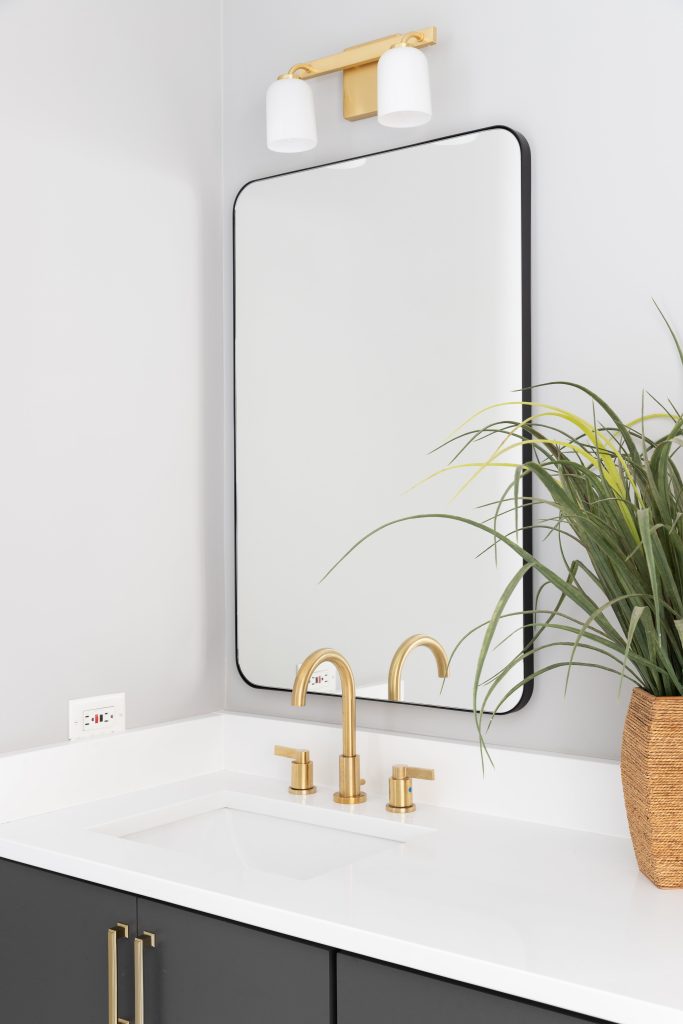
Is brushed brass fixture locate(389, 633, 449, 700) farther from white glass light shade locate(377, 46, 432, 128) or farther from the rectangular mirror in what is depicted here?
white glass light shade locate(377, 46, 432, 128)

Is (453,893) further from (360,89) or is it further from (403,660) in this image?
(360,89)

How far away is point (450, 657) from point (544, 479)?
0.49 meters

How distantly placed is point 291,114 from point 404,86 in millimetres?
245

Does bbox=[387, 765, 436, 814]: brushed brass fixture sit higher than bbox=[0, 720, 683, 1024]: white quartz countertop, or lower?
higher

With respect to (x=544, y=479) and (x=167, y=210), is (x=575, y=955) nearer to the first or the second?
(x=544, y=479)

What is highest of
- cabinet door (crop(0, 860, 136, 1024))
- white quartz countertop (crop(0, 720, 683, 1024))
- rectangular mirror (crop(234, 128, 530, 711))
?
rectangular mirror (crop(234, 128, 530, 711))

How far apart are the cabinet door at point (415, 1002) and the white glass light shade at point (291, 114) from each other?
4.41ft

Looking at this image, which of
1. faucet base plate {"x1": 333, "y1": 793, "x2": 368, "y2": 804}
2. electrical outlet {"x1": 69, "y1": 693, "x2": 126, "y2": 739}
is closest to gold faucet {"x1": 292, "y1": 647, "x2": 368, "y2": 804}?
faucet base plate {"x1": 333, "y1": 793, "x2": 368, "y2": 804}

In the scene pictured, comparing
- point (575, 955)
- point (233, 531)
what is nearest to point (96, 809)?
point (233, 531)

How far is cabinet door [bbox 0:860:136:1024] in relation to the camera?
1.45 meters

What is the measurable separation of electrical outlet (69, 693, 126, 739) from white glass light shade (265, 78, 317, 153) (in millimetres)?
1029

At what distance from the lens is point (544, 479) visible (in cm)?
135

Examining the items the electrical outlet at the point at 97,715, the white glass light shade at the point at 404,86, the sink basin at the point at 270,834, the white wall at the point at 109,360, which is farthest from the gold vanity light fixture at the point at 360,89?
the sink basin at the point at 270,834

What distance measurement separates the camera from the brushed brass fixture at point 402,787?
5.58 ft
